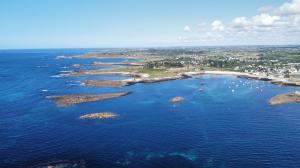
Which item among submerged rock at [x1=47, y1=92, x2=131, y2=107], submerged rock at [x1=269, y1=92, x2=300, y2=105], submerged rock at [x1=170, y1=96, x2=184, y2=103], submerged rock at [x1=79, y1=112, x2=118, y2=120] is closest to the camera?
submerged rock at [x1=79, y1=112, x2=118, y2=120]

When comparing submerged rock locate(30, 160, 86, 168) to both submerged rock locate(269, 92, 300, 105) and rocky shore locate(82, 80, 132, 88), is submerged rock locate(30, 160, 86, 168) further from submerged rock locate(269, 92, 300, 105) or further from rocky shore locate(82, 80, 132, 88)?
rocky shore locate(82, 80, 132, 88)

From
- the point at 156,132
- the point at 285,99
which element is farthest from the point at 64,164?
the point at 285,99

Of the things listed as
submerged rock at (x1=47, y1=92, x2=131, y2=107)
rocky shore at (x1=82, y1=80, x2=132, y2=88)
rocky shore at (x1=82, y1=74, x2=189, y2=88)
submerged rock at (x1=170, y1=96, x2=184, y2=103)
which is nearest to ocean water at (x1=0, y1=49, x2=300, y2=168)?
submerged rock at (x1=170, y1=96, x2=184, y2=103)

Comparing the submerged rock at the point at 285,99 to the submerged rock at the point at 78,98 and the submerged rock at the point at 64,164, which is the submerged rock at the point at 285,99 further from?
the submerged rock at the point at 64,164

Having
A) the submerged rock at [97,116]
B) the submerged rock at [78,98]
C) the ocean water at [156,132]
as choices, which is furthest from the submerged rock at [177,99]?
the submerged rock at [97,116]

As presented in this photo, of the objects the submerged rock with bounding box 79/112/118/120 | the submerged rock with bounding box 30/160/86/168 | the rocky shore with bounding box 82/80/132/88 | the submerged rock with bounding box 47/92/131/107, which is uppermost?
the rocky shore with bounding box 82/80/132/88

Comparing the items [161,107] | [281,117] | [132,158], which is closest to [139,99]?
[161,107]

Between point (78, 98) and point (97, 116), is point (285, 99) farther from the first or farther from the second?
point (78, 98)
